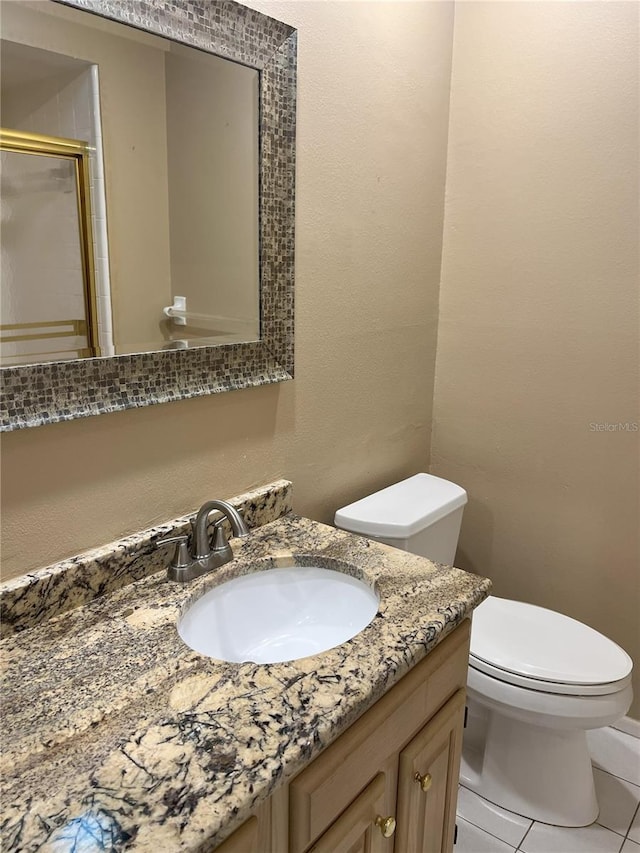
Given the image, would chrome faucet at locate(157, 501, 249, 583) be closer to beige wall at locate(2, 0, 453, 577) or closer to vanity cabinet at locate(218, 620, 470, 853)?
beige wall at locate(2, 0, 453, 577)

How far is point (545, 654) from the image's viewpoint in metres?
1.60

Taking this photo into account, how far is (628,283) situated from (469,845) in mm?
1473

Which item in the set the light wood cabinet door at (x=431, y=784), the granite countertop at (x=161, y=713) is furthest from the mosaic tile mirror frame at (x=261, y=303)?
the light wood cabinet door at (x=431, y=784)

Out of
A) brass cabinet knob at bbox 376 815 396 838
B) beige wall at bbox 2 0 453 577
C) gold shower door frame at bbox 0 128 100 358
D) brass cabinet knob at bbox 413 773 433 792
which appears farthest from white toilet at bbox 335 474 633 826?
gold shower door frame at bbox 0 128 100 358

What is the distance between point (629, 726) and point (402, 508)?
104cm

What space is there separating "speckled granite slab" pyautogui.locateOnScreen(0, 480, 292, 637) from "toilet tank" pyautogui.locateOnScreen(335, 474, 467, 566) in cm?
40

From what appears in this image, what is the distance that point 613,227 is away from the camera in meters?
1.70

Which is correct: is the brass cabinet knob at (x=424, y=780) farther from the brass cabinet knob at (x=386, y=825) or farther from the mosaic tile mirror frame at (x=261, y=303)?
the mosaic tile mirror frame at (x=261, y=303)

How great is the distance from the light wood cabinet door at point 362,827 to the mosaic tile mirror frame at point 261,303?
2.37 ft

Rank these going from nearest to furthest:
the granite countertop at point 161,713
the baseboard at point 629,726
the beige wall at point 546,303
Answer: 1. the granite countertop at point 161,713
2. the beige wall at point 546,303
3. the baseboard at point 629,726

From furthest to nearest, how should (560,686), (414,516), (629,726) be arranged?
1. (629,726)
2. (414,516)
3. (560,686)

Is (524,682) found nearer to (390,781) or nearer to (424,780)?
(424,780)

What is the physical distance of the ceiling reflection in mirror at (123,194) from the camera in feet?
3.08

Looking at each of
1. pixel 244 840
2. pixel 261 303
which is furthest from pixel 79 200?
pixel 244 840
